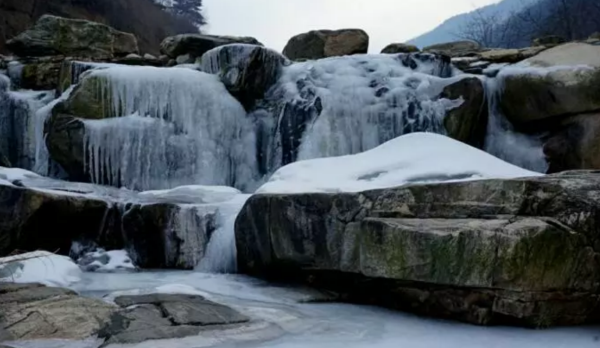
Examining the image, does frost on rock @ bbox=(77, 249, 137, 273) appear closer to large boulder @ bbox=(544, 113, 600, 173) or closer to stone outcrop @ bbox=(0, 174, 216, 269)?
stone outcrop @ bbox=(0, 174, 216, 269)

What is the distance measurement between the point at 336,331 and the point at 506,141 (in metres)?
6.02

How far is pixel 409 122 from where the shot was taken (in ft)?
27.6

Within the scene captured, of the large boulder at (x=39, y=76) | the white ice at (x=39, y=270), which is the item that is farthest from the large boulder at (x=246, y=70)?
the white ice at (x=39, y=270)

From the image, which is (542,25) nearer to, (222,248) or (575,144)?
(575,144)

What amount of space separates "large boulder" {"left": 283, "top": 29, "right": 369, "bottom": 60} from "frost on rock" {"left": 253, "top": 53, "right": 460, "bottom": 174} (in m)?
3.43

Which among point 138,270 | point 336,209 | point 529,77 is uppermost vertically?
point 529,77

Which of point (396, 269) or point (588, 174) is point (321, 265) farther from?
point (588, 174)

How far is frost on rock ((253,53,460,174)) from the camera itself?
8312 millimetres

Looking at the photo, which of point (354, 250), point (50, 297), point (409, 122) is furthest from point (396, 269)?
A: point (409, 122)

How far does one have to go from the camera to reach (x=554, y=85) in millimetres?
7922

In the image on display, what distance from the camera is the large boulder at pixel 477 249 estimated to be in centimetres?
328

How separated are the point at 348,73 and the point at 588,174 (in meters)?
5.50

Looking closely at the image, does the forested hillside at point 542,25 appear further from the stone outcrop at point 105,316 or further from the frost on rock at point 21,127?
the stone outcrop at point 105,316

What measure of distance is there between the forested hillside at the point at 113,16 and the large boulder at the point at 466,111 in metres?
13.5
